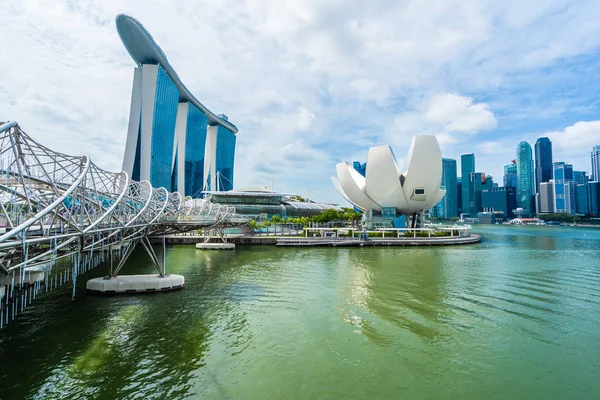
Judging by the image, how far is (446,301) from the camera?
13.0 meters

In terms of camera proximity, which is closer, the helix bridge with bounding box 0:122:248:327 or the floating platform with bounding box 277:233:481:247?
the helix bridge with bounding box 0:122:248:327

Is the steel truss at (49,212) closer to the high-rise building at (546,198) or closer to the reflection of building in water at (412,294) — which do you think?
the reflection of building in water at (412,294)

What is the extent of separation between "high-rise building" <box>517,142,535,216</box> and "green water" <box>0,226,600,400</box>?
533 feet

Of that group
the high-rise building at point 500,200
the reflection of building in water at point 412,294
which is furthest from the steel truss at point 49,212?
the high-rise building at point 500,200

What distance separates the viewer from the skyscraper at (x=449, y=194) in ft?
546

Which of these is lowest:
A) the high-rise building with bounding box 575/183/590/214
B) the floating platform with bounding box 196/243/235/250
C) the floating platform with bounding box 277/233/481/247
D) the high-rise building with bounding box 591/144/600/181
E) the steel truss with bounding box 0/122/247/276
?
the floating platform with bounding box 196/243/235/250

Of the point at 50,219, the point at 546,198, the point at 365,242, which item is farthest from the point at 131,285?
the point at 546,198

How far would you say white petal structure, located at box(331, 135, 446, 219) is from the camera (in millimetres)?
41844

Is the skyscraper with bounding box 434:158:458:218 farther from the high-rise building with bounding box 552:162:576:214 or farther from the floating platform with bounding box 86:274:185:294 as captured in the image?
the floating platform with bounding box 86:274:185:294

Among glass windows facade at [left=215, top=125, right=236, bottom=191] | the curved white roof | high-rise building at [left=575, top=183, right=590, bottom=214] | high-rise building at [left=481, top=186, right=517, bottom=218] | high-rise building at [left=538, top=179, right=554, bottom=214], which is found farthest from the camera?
high-rise building at [left=481, top=186, right=517, bottom=218]

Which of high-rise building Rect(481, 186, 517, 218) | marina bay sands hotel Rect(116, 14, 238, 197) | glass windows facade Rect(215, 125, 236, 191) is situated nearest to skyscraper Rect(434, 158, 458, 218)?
high-rise building Rect(481, 186, 517, 218)

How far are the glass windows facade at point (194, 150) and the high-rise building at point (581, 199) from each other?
445 feet

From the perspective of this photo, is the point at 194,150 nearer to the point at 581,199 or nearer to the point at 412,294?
the point at 412,294

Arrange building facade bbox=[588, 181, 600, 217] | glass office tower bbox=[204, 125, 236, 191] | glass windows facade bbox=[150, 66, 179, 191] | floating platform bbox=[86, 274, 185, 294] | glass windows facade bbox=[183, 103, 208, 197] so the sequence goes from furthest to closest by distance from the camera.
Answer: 1. building facade bbox=[588, 181, 600, 217]
2. glass office tower bbox=[204, 125, 236, 191]
3. glass windows facade bbox=[183, 103, 208, 197]
4. glass windows facade bbox=[150, 66, 179, 191]
5. floating platform bbox=[86, 274, 185, 294]
